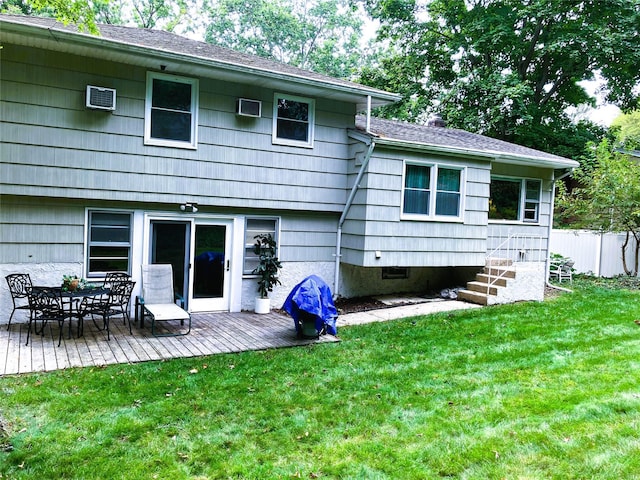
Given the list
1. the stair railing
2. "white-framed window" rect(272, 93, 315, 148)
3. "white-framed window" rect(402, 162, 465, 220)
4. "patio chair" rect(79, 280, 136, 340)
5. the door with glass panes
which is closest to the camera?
"patio chair" rect(79, 280, 136, 340)

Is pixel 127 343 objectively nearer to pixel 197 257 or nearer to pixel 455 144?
pixel 197 257

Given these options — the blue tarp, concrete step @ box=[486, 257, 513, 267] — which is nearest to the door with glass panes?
the blue tarp

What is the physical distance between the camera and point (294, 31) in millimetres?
31016

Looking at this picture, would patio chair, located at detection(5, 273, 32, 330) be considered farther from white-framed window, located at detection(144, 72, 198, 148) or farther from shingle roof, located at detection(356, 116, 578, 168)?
shingle roof, located at detection(356, 116, 578, 168)

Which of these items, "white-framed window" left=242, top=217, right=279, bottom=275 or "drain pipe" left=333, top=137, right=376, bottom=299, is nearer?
"drain pipe" left=333, top=137, right=376, bottom=299

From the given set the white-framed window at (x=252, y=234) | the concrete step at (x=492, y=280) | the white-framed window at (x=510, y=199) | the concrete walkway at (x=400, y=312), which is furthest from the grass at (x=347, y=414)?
the white-framed window at (x=510, y=199)

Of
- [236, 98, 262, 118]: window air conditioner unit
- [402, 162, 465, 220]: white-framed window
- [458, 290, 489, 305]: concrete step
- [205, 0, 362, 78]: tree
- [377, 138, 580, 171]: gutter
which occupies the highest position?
[205, 0, 362, 78]: tree

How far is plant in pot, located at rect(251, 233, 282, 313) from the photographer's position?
360 inches

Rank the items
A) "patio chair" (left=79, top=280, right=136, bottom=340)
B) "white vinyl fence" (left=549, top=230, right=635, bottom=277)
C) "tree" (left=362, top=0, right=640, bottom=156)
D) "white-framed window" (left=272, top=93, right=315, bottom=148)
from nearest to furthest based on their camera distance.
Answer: "patio chair" (left=79, top=280, right=136, bottom=340), "white-framed window" (left=272, top=93, right=315, bottom=148), "white vinyl fence" (left=549, top=230, right=635, bottom=277), "tree" (left=362, top=0, right=640, bottom=156)

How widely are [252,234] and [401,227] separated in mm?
3167

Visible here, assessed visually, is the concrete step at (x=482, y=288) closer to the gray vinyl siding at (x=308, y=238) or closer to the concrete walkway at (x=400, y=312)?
the concrete walkway at (x=400, y=312)

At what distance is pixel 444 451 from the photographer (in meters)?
3.60

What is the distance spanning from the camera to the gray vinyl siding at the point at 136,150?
7.24 meters

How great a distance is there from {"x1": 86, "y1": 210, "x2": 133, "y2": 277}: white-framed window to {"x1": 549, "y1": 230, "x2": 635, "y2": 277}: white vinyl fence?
12.6 m
